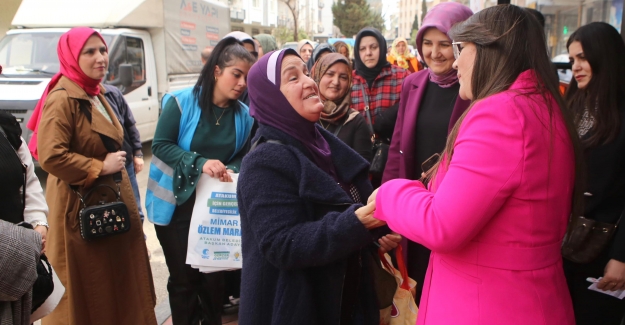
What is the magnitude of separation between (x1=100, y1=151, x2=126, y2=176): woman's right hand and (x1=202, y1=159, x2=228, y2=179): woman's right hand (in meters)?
0.55

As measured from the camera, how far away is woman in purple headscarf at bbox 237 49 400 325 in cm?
180

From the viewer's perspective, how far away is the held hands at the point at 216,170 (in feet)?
10.3

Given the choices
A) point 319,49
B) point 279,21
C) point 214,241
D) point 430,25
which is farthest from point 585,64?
point 279,21

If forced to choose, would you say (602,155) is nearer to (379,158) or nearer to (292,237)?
(379,158)

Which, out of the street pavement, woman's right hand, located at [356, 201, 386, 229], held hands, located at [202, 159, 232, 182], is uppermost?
woman's right hand, located at [356, 201, 386, 229]

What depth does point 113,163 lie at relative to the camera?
3180mm

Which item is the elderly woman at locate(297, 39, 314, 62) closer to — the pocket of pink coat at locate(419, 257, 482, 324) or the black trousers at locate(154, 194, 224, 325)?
the black trousers at locate(154, 194, 224, 325)

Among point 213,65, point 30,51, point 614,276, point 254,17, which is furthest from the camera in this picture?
point 254,17

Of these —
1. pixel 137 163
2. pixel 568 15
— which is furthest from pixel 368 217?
pixel 568 15

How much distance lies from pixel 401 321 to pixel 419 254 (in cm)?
90

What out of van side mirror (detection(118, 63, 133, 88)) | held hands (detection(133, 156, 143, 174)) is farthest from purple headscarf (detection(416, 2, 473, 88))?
van side mirror (detection(118, 63, 133, 88))

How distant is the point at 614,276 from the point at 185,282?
2.55m

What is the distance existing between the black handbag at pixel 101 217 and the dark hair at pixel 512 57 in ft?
7.49

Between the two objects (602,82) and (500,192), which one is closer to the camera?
(500,192)
